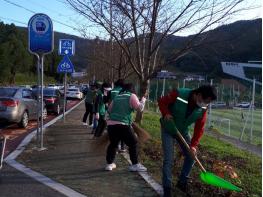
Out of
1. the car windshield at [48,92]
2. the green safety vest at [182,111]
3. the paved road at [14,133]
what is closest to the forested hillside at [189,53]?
the green safety vest at [182,111]

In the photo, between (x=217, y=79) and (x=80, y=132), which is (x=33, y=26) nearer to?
(x=80, y=132)

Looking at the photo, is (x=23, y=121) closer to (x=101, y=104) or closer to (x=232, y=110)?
(x=101, y=104)

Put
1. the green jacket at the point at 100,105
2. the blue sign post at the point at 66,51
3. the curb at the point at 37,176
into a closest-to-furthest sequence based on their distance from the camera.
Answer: the curb at the point at 37,176 → the green jacket at the point at 100,105 → the blue sign post at the point at 66,51

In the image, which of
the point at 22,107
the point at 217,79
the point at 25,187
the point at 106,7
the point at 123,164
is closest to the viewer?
the point at 25,187

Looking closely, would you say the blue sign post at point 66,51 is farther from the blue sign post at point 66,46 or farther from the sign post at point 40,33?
the sign post at point 40,33

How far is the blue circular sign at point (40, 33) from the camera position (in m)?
11.0

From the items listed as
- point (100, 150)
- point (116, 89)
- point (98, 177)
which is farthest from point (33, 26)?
point (98, 177)

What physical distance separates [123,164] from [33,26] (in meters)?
3.78

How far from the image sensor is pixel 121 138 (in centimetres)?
866

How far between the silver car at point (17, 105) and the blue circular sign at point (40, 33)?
5564 millimetres

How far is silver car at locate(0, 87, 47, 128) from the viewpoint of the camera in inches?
637

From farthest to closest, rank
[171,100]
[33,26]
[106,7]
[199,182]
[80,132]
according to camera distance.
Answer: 1. [80,132]
2. [106,7]
3. [33,26]
4. [199,182]
5. [171,100]

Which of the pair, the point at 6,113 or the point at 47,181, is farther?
the point at 6,113

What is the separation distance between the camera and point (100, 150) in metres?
9.61
